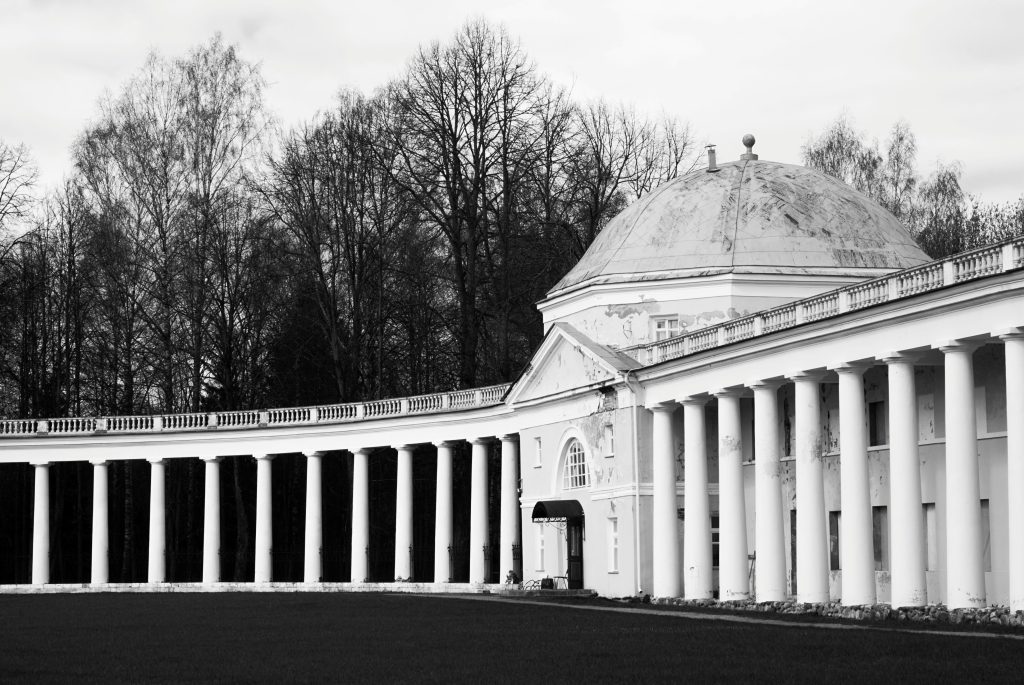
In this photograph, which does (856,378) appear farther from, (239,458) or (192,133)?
(239,458)

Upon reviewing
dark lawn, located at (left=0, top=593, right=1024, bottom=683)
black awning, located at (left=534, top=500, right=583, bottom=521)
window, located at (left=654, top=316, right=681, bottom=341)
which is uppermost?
window, located at (left=654, top=316, right=681, bottom=341)

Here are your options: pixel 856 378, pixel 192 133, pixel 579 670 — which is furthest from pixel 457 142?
pixel 579 670

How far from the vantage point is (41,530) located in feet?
248

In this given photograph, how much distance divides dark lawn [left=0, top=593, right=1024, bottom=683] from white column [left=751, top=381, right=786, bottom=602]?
5.39m

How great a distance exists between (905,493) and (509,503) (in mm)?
28492

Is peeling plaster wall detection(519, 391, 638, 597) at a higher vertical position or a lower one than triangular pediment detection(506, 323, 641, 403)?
lower

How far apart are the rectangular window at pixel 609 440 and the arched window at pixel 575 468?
6.30 ft

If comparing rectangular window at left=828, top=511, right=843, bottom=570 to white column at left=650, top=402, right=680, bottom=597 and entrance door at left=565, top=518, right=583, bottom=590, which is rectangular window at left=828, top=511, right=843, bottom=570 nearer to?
white column at left=650, top=402, right=680, bottom=597

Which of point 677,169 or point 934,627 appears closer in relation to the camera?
point 934,627

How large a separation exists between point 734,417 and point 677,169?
115ft

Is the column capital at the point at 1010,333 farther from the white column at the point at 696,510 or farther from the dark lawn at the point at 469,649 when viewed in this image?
the white column at the point at 696,510

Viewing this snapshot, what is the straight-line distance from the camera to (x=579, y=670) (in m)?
29.4

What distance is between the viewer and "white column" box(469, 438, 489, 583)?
69.3 metres

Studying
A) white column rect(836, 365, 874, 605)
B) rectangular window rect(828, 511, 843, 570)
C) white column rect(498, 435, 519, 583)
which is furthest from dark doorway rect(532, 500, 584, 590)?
white column rect(836, 365, 874, 605)
